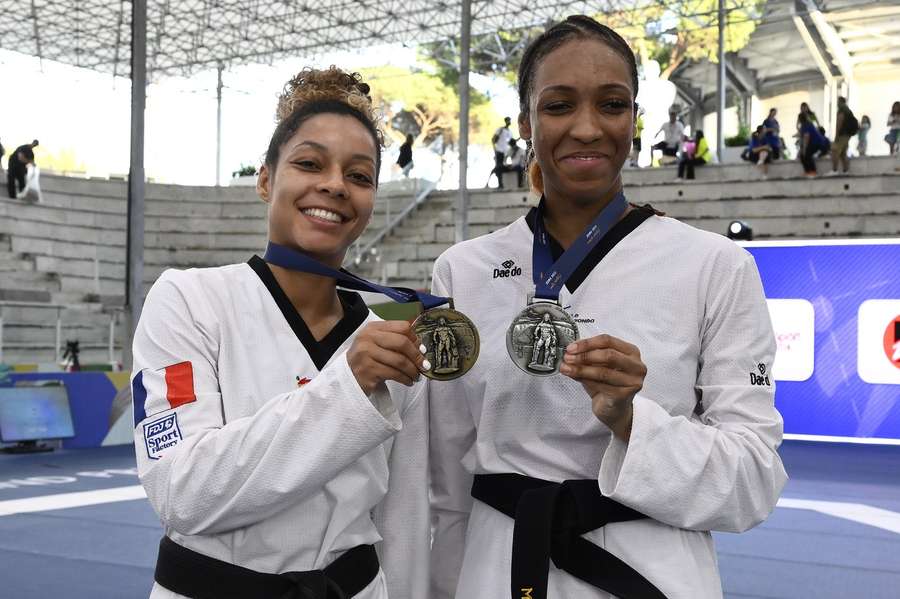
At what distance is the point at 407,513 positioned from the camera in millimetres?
1799

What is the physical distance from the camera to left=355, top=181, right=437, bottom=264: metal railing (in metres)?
17.4

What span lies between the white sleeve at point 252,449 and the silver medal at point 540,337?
0.79 ft

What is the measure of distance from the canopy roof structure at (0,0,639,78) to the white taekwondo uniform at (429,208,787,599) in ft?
89.5

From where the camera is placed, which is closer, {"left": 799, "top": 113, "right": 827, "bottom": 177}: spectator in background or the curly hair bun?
the curly hair bun

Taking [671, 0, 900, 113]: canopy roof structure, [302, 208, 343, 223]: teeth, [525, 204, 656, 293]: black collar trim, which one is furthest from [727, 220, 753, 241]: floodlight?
[671, 0, 900, 113]: canopy roof structure

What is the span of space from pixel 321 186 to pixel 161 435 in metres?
0.52

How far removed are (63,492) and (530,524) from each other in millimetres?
6279

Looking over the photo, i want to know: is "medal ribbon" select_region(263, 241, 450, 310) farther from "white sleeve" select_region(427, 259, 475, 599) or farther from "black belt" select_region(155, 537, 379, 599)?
"black belt" select_region(155, 537, 379, 599)

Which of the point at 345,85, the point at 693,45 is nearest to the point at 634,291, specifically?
the point at 345,85

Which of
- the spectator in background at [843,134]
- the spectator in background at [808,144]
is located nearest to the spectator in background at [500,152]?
the spectator in background at [808,144]

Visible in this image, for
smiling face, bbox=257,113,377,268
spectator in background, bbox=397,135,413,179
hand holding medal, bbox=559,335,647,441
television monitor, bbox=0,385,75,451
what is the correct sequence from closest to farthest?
hand holding medal, bbox=559,335,647,441
smiling face, bbox=257,113,377,268
television monitor, bbox=0,385,75,451
spectator in background, bbox=397,135,413,179

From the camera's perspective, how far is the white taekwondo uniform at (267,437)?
4.69ft

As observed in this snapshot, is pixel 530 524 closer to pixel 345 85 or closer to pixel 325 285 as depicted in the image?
pixel 325 285

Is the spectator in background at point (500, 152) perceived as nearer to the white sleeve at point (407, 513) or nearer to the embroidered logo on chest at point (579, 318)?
the white sleeve at point (407, 513)
